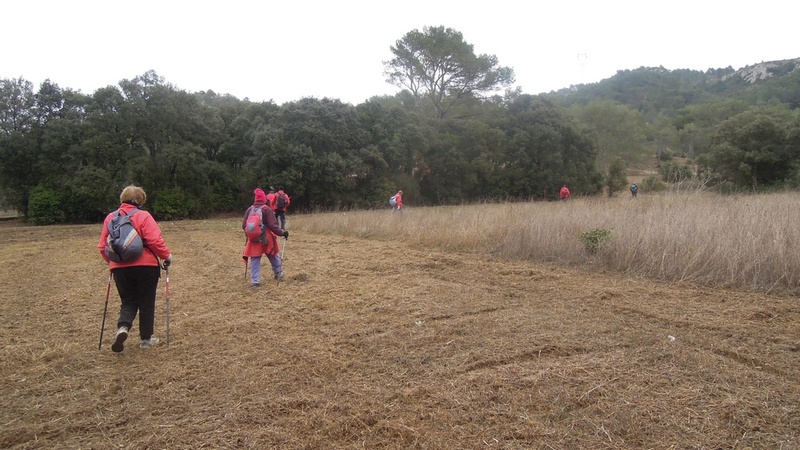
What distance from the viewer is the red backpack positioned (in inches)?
236

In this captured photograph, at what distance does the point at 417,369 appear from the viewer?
11.2ft

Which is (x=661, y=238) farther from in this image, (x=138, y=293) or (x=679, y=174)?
(x=138, y=293)

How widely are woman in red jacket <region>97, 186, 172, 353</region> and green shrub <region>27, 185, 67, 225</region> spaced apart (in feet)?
69.9

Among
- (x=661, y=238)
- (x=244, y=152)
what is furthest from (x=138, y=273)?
(x=244, y=152)

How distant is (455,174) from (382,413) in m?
27.7

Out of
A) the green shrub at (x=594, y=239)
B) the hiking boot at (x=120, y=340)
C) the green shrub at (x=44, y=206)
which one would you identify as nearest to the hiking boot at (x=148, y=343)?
the hiking boot at (x=120, y=340)

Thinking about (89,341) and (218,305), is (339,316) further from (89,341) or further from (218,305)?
(89,341)

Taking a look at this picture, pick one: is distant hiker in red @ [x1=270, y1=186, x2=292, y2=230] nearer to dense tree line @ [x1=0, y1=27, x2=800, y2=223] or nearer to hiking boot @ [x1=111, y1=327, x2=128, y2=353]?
hiking boot @ [x1=111, y1=327, x2=128, y2=353]

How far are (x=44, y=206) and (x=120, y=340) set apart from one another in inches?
858

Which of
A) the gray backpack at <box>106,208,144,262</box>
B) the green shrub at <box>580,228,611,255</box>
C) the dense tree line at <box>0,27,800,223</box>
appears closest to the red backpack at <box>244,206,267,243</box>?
the gray backpack at <box>106,208,144,262</box>

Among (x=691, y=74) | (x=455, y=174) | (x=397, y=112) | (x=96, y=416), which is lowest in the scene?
(x=96, y=416)

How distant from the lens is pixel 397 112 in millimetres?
27953

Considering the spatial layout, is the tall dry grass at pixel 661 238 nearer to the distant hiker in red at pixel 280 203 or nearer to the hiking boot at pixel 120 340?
the distant hiker in red at pixel 280 203


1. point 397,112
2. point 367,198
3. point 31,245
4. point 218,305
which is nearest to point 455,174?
point 397,112
